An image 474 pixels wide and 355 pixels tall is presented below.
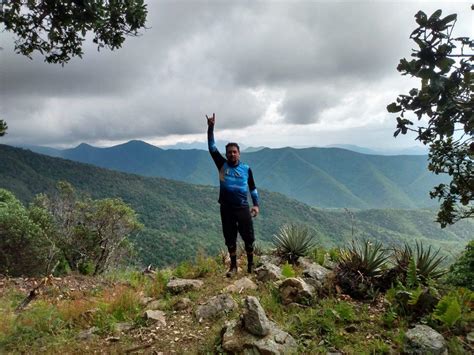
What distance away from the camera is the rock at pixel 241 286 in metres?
6.52

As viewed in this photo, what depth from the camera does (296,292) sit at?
571 centimetres

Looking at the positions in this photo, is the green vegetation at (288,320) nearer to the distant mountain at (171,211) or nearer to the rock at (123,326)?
the rock at (123,326)

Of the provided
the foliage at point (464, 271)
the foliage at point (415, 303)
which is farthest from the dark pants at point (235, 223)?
the foliage at point (464, 271)

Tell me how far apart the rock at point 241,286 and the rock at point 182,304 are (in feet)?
2.42

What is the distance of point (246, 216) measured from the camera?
23.0 feet

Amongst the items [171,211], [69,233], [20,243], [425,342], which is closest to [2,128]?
[425,342]

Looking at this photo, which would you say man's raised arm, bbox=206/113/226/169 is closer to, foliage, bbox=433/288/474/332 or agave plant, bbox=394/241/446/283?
agave plant, bbox=394/241/446/283

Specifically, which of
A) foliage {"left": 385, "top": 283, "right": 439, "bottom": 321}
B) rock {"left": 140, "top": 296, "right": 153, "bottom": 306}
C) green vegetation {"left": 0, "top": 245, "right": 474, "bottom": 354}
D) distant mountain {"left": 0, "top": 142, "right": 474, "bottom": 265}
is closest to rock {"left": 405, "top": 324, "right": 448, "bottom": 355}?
green vegetation {"left": 0, "top": 245, "right": 474, "bottom": 354}

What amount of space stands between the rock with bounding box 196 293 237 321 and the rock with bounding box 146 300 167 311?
0.75 meters

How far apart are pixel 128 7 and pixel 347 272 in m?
5.74

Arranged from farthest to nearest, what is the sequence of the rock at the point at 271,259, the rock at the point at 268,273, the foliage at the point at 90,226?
the foliage at the point at 90,226 < the rock at the point at 271,259 < the rock at the point at 268,273

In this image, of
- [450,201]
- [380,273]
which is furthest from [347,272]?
[450,201]

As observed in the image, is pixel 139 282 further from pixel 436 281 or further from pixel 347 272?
pixel 436 281

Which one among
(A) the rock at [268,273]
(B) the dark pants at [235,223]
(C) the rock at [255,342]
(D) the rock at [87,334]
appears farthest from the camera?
(B) the dark pants at [235,223]
